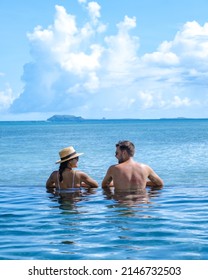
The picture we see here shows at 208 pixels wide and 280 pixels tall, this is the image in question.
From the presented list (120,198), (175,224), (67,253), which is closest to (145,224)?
(175,224)

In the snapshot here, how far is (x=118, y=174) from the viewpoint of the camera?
497 inches

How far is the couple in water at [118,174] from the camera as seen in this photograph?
12.5 metres

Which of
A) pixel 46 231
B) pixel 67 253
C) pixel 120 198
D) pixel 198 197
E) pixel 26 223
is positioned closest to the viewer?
pixel 67 253

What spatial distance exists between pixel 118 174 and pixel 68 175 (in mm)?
1280

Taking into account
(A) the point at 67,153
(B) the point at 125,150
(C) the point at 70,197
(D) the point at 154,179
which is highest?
(B) the point at 125,150

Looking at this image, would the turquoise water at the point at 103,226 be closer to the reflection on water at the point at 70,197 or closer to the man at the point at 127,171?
the reflection on water at the point at 70,197

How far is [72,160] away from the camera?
12.8 meters

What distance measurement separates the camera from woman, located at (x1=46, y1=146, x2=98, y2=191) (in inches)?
501

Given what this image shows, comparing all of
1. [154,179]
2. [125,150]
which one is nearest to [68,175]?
[125,150]

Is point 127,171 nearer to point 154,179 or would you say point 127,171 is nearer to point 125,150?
point 125,150

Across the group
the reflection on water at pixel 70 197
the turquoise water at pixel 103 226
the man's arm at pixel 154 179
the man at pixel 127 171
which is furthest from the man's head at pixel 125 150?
the reflection on water at pixel 70 197

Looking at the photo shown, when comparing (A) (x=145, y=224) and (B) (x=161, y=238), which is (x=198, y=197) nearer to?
(A) (x=145, y=224)

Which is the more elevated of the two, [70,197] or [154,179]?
[154,179]
